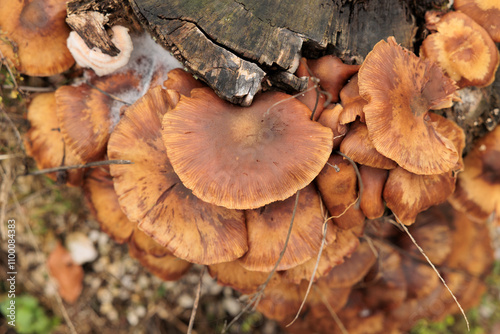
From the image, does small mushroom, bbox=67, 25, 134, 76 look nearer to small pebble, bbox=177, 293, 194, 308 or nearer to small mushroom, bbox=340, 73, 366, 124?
small mushroom, bbox=340, 73, 366, 124

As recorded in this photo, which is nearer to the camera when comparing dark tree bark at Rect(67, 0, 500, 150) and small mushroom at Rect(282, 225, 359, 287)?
dark tree bark at Rect(67, 0, 500, 150)

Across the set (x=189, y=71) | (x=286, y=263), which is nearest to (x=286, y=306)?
(x=286, y=263)

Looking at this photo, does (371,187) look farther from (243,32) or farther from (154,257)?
(154,257)

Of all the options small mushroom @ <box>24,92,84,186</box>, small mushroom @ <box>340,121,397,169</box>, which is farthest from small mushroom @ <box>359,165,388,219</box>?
small mushroom @ <box>24,92,84,186</box>

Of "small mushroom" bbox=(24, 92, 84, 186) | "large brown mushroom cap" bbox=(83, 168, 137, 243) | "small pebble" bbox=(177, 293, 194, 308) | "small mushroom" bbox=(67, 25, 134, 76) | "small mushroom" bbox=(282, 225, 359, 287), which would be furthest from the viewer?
"small pebble" bbox=(177, 293, 194, 308)

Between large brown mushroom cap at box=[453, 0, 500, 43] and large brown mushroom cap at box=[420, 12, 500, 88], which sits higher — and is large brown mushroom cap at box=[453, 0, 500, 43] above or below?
above
